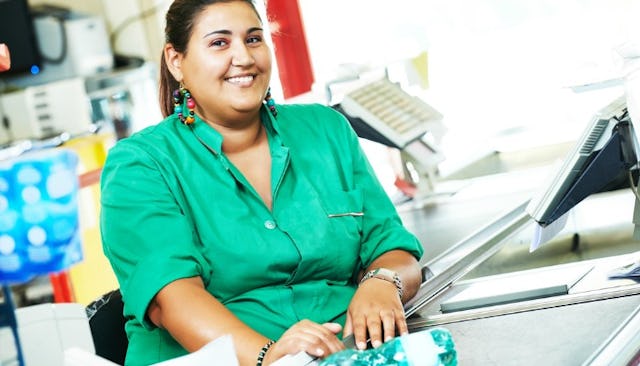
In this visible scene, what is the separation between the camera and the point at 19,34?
643cm

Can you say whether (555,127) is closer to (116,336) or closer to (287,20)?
(116,336)

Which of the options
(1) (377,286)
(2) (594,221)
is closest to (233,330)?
(1) (377,286)

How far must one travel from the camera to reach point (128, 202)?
1490 millimetres

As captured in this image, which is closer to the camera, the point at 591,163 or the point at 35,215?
the point at 35,215

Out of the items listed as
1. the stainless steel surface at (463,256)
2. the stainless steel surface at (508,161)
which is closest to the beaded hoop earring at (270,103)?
the stainless steel surface at (463,256)

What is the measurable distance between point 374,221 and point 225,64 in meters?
0.36

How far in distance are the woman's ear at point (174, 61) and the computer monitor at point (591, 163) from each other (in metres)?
0.61

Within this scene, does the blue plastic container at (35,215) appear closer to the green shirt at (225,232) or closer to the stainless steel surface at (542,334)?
the stainless steel surface at (542,334)

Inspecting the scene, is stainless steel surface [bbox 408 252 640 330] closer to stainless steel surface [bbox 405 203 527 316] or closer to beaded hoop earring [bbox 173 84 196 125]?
stainless steel surface [bbox 405 203 527 316]

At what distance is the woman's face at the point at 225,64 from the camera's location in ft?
5.21

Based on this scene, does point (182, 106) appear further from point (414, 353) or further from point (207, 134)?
point (414, 353)

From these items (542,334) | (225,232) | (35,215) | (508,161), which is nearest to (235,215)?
(225,232)

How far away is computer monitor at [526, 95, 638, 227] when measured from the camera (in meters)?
1.51

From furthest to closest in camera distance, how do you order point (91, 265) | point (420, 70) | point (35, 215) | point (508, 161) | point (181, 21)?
point (91, 265) → point (420, 70) → point (508, 161) → point (181, 21) → point (35, 215)
